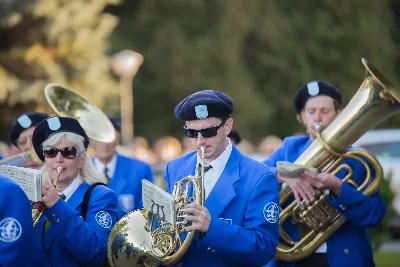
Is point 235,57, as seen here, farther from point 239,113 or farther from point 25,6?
point 25,6

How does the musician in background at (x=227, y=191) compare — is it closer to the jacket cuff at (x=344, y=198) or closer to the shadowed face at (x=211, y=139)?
the shadowed face at (x=211, y=139)

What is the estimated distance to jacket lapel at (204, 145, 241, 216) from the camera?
17.7 feet

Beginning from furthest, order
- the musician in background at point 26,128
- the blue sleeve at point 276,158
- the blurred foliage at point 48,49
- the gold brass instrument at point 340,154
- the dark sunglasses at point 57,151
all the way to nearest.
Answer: the blurred foliage at point 48,49 → the musician in background at point 26,128 → the blue sleeve at point 276,158 → the gold brass instrument at point 340,154 → the dark sunglasses at point 57,151

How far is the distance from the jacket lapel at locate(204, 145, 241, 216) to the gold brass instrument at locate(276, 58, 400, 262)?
1.41m

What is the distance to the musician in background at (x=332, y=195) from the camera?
6.62 m

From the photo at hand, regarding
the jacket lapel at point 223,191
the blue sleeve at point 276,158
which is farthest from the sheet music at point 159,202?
the blue sleeve at point 276,158

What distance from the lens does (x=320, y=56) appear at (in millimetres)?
26984

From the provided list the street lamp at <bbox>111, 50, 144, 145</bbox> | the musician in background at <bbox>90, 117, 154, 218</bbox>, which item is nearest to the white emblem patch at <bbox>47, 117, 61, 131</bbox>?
the musician in background at <bbox>90, 117, 154, 218</bbox>

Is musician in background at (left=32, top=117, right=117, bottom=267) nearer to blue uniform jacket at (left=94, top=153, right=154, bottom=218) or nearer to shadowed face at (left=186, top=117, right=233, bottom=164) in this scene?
shadowed face at (left=186, top=117, right=233, bottom=164)

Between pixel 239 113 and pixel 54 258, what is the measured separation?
76.9ft

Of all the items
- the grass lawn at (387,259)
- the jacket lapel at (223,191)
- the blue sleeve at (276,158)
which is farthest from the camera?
the grass lawn at (387,259)

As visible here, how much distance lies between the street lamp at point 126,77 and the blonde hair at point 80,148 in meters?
19.2

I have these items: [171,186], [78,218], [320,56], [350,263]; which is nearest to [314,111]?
[350,263]

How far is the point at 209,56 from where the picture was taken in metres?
29.0
